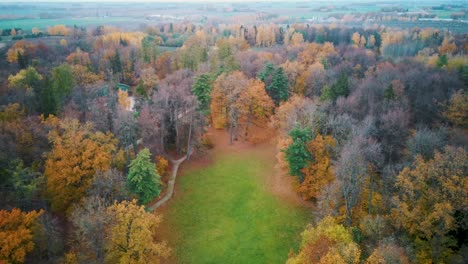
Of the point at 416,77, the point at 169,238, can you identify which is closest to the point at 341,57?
the point at 416,77

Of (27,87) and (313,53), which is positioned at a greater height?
(313,53)

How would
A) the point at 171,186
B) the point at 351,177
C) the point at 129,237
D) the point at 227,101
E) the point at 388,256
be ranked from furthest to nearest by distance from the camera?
the point at 227,101
the point at 171,186
the point at 351,177
the point at 129,237
the point at 388,256

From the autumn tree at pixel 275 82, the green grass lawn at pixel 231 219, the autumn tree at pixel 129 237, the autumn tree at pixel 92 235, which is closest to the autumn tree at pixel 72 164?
the autumn tree at pixel 92 235

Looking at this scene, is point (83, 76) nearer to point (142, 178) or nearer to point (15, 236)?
point (142, 178)

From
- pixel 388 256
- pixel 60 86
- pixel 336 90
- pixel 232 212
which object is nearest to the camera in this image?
pixel 388 256

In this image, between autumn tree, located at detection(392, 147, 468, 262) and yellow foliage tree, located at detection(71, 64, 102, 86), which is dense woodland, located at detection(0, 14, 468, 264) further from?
yellow foliage tree, located at detection(71, 64, 102, 86)

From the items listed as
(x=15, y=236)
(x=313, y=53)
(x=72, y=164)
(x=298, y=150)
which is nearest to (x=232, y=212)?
(x=298, y=150)

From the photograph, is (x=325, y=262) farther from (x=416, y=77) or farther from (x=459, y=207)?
(x=416, y=77)

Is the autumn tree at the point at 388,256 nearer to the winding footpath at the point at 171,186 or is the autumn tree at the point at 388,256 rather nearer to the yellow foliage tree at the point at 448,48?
the winding footpath at the point at 171,186
